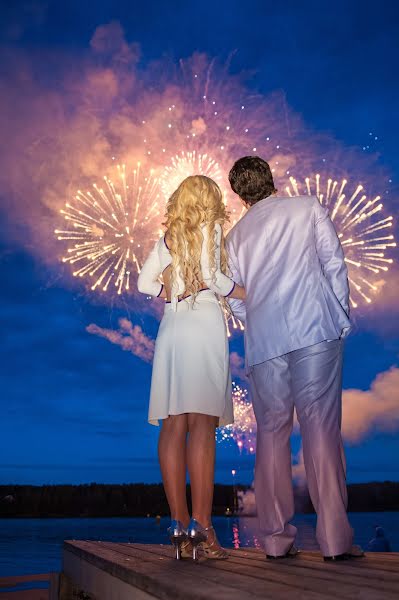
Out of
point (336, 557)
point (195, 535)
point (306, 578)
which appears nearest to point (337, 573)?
point (306, 578)

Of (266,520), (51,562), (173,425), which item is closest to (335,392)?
(266,520)

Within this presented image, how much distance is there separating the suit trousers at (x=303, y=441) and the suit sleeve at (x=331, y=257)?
0.33 meters

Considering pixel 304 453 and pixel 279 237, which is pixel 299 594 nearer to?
pixel 304 453

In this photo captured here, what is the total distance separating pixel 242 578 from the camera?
10.1 feet

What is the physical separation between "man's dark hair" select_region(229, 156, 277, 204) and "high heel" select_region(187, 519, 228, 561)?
2330 mm

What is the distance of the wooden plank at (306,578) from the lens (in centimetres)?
251

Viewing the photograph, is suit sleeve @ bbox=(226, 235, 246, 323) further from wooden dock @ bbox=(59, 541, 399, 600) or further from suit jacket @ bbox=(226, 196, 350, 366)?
wooden dock @ bbox=(59, 541, 399, 600)

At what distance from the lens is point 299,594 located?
2.48 m

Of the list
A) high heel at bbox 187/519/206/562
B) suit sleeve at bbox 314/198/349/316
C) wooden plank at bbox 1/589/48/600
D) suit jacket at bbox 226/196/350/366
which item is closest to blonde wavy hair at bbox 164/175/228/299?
suit jacket at bbox 226/196/350/366

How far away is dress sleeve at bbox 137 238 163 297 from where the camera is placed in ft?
16.8

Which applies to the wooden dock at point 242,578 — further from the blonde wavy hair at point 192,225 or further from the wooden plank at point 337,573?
Result: the blonde wavy hair at point 192,225

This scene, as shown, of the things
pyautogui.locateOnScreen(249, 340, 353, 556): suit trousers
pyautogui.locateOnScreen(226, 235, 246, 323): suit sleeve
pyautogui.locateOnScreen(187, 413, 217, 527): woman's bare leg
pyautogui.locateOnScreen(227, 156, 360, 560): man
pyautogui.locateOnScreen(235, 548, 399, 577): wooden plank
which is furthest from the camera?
pyautogui.locateOnScreen(226, 235, 246, 323): suit sleeve

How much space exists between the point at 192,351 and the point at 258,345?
0.51 meters

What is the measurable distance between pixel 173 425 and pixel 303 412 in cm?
107
